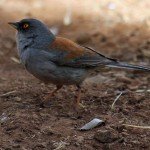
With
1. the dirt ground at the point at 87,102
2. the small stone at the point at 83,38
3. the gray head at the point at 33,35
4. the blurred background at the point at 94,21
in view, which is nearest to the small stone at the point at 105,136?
the dirt ground at the point at 87,102

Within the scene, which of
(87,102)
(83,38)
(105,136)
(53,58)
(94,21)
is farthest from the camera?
(94,21)

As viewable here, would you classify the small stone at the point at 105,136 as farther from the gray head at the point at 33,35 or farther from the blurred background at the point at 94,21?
the blurred background at the point at 94,21

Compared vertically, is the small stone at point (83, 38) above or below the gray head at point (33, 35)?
below

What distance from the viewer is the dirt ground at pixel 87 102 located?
22.3 ft

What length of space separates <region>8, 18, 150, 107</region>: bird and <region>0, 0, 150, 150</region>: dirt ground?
1.21ft

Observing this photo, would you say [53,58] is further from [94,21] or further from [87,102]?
[94,21]

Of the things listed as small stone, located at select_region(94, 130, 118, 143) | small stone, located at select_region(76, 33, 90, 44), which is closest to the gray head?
small stone, located at select_region(94, 130, 118, 143)

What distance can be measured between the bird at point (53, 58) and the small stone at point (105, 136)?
1.27m

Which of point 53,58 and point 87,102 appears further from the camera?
point 87,102

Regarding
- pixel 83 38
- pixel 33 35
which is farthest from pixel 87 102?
pixel 83 38

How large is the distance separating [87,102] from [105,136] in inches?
63.3

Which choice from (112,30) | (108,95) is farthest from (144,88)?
(112,30)

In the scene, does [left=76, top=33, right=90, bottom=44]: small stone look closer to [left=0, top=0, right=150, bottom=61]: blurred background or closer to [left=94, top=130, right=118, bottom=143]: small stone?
[left=0, top=0, right=150, bottom=61]: blurred background

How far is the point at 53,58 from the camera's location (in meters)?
8.03
